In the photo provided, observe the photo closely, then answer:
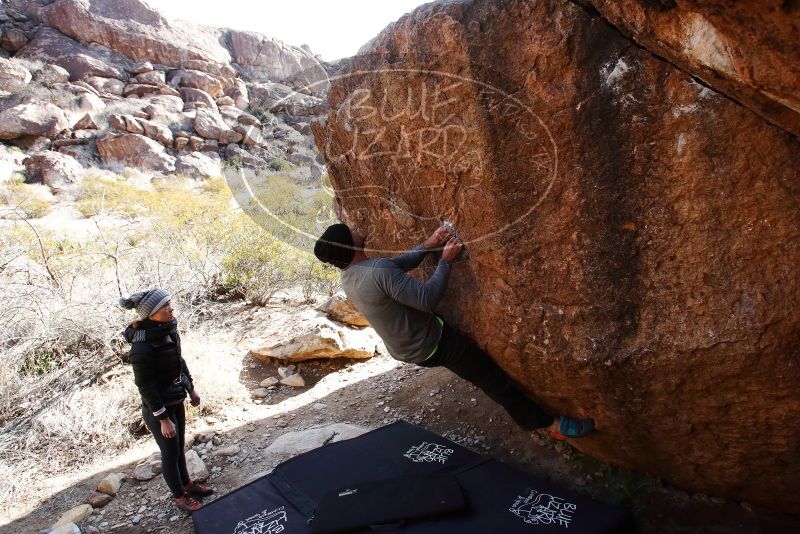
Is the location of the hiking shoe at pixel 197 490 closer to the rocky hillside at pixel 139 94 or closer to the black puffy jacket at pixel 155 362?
the black puffy jacket at pixel 155 362

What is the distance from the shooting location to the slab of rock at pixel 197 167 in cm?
1736

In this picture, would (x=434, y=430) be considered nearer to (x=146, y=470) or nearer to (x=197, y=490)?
(x=197, y=490)

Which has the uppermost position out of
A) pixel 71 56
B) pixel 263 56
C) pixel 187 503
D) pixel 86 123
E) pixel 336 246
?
pixel 263 56

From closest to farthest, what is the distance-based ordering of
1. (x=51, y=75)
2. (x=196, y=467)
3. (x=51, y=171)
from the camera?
(x=196, y=467) < (x=51, y=171) < (x=51, y=75)

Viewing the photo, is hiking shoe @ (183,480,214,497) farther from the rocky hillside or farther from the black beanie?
the rocky hillside

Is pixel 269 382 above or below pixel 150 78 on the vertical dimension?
below

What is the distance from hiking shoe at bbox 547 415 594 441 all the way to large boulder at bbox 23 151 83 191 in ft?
50.9

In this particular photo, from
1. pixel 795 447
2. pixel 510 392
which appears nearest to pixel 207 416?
pixel 510 392

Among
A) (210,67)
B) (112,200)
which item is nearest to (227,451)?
(112,200)

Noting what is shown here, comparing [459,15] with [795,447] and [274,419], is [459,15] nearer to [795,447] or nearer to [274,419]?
[795,447]

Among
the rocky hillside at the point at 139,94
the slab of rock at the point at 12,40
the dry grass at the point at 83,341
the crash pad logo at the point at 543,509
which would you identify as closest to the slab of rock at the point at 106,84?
the rocky hillside at the point at 139,94

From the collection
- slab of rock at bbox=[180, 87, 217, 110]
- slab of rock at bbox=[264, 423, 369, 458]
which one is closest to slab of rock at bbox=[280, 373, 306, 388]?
slab of rock at bbox=[264, 423, 369, 458]

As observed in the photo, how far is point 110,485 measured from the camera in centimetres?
323

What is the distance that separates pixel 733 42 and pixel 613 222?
82 centimetres
